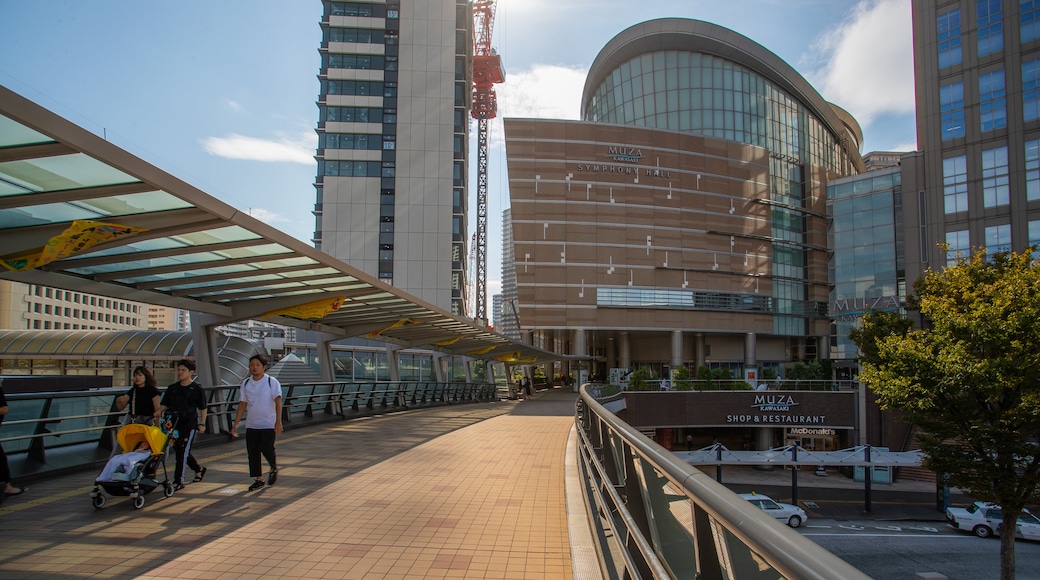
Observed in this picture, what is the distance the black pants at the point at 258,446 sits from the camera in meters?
6.77

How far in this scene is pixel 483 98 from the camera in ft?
341

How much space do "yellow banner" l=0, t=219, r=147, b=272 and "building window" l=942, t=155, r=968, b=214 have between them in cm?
4896

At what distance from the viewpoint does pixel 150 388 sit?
7.06 meters

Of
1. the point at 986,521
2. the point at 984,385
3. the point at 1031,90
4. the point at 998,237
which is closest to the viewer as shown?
the point at 984,385

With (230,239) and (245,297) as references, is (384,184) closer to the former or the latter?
(245,297)

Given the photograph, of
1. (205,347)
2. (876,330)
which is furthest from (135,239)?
(876,330)

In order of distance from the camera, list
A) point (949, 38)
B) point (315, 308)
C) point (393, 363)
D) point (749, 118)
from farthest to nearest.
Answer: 1. point (749, 118)
2. point (949, 38)
3. point (393, 363)
4. point (315, 308)

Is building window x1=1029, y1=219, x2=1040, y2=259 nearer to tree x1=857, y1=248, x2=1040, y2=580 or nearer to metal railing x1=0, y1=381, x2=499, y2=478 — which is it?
tree x1=857, y1=248, x2=1040, y2=580

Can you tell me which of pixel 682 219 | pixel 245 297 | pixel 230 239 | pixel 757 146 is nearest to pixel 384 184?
pixel 682 219

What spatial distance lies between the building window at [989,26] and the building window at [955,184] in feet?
22.8

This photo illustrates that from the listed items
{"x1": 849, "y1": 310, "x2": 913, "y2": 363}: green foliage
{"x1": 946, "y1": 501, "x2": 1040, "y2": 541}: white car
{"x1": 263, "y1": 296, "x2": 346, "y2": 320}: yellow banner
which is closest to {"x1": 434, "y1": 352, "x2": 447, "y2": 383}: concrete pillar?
{"x1": 263, "y1": 296, "x2": 346, "y2": 320}: yellow banner

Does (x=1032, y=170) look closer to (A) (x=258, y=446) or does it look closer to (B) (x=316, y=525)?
(A) (x=258, y=446)

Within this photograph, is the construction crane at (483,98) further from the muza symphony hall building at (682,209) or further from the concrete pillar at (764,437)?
the concrete pillar at (764,437)

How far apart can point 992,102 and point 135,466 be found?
166ft
